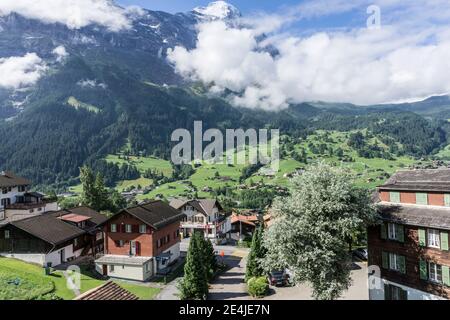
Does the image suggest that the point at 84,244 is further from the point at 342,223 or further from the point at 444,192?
the point at 444,192

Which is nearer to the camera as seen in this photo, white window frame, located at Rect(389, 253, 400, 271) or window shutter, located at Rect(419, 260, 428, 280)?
window shutter, located at Rect(419, 260, 428, 280)

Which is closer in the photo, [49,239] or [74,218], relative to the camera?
[49,239]

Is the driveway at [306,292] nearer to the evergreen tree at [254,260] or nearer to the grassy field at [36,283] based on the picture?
the evergreen tree at [254,260]

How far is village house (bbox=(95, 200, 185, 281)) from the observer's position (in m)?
54.1

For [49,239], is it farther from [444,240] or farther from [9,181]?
[444,240]

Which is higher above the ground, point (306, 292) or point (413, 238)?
point (413, 238)

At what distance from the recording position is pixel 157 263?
5844 centimetres

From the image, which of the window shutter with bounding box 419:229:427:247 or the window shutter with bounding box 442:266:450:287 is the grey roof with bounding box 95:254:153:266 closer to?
the window shutter with bounding box 419:229:427:247

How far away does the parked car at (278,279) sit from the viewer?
5071cm

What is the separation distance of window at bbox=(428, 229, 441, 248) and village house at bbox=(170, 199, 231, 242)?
70834 millimetres

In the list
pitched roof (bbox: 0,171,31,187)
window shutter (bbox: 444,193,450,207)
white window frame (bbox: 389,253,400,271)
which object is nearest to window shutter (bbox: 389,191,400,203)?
window shutter (bbox: 444,193,450,207)

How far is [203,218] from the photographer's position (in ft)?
337

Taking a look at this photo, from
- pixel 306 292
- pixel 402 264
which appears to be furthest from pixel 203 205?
pixel 402 264

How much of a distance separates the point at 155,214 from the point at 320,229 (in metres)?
37.0
